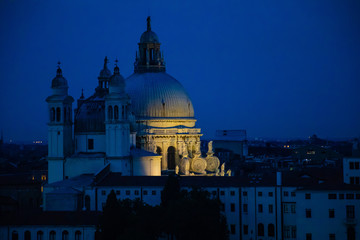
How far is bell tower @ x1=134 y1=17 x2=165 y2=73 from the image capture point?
109500mm

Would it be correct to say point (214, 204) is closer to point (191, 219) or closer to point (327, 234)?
point (191, 219)

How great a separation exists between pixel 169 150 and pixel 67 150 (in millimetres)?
16033

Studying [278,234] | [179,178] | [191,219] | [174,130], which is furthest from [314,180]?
[174,130]

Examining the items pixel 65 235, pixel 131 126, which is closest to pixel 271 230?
pixel 65 235

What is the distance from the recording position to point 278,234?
80.2 meters

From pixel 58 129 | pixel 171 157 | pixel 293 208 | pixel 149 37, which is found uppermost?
pixel 149 37

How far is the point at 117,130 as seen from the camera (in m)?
92.4

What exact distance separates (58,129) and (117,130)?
260 inches

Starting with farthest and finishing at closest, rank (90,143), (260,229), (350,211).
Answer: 1. (90,143)
2. (260,229)
3. (350,211)

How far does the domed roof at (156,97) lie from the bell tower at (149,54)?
4.18 feet

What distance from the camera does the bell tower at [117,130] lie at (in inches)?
3634

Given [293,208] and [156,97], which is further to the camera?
[156,97]

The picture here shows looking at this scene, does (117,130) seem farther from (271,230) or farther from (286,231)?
(286,231)

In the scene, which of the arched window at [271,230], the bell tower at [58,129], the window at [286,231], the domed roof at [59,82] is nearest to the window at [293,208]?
the window at [286,231]
